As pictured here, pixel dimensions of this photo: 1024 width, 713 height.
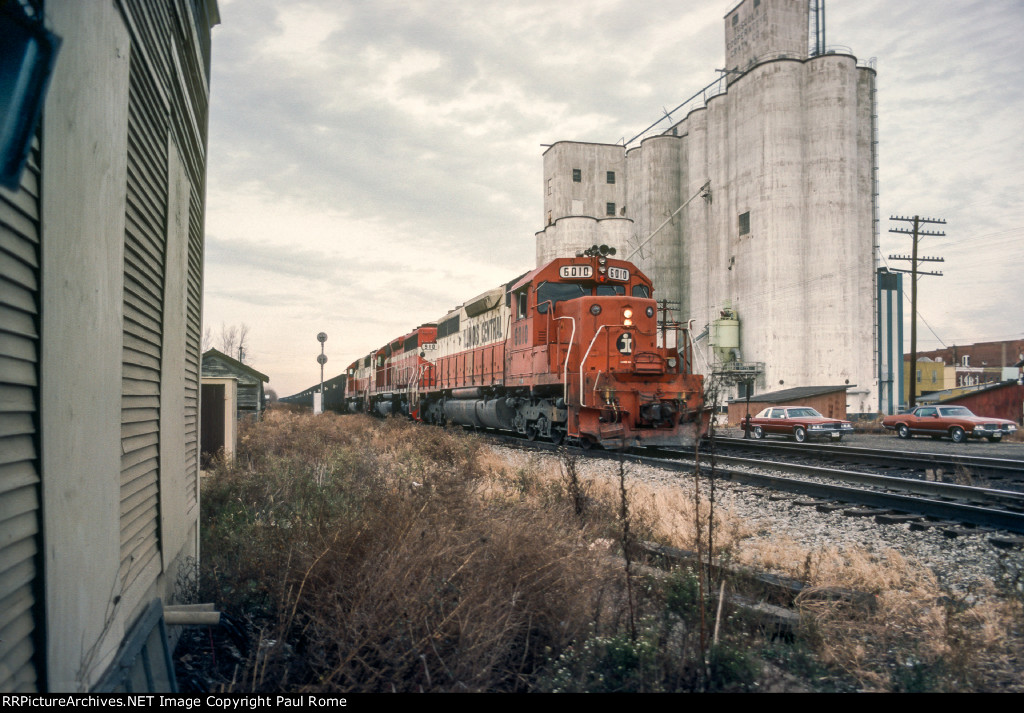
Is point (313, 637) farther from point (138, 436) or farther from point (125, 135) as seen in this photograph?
point (125, 135)

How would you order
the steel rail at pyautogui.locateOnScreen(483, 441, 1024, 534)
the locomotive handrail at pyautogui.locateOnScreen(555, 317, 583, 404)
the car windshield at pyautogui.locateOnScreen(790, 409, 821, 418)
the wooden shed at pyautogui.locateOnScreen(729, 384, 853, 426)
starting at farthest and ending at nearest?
the wooden shed at pyautogui.locateOnScreen(729, 384, 853, 426)
the car windshield at pyautogui.locateOnScreen(790, 409, 821, 418)
the locomotive handrail at pyautogui.locateOnScreen(555, 317, 583, 404)
the steel rail at pyautogui.locateOnScreen(483, 441, 1024, 534)

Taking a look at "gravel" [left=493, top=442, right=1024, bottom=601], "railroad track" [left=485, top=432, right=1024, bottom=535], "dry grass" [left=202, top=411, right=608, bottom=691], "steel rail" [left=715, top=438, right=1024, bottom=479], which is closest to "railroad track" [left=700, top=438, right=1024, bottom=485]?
"steel rail" [left=715, top=438, right=1024, bottom=479]

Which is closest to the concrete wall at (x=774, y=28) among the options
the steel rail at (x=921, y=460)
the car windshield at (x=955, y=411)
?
the car windshield at (x=955, y=411)

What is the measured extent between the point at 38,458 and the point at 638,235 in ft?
167

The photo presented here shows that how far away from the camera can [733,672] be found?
3059 mm

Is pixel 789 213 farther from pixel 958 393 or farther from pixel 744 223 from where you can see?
pixel 958 393

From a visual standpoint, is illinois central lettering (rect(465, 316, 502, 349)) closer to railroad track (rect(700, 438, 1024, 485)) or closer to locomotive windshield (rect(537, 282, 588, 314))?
locomotive windshield (rect(537, 282, 588, 314))

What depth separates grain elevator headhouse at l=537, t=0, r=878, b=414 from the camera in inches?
1447

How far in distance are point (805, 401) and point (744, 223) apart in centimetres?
1319

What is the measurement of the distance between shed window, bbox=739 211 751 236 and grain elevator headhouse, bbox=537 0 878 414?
6cm

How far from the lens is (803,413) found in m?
21.9

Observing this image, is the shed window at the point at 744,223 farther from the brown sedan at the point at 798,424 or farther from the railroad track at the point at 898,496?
the railroad track at the point at 898,496

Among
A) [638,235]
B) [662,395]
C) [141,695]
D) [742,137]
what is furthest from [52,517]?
[638,235]

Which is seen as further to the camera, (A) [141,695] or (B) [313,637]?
(B) [313,637]
